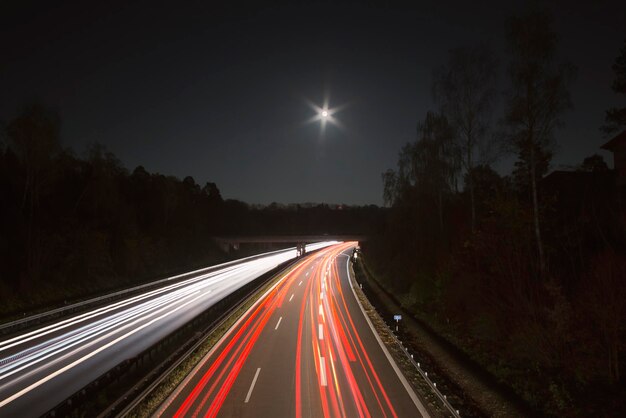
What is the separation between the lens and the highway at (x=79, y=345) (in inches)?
490

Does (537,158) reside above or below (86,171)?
below

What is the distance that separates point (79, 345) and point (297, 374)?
35.0ft

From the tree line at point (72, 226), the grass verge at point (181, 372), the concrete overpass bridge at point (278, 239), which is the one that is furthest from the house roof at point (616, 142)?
the concrete overpass bridge at point (278, 239)

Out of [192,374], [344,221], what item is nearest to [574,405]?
[192,374]

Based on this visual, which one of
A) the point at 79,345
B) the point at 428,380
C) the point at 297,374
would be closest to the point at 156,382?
the point at 297,374

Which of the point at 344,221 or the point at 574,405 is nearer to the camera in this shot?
the point at 574,405

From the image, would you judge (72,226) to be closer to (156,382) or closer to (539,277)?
(156,382)

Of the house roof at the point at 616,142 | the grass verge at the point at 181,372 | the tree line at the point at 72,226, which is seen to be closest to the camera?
the grass verge at the point at 181,372

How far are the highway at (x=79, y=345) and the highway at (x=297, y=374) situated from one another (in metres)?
3.89

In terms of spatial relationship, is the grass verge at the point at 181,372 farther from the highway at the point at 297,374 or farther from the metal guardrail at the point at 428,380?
the metal guardrail at the point at 428,380

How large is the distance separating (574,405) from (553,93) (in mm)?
11118

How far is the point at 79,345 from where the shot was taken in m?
17.5

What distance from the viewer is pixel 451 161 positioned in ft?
94.0

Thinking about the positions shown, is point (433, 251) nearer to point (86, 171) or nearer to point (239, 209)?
point (86, 171)
